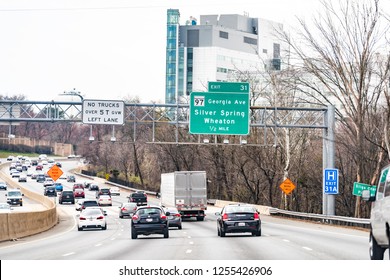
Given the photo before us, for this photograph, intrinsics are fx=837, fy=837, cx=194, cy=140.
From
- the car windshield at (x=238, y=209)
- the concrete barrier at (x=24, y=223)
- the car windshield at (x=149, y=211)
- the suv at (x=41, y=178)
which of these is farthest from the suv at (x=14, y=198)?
the car windshield at (x=238, y=209)

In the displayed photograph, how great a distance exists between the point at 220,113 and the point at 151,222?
17.4m

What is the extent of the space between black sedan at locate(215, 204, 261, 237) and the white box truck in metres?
27.0

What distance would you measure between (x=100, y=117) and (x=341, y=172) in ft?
90.2

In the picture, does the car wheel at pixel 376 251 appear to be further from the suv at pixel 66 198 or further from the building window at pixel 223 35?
the building window at pixel 223 35

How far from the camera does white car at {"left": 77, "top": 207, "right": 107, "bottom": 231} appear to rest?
48.2 meters

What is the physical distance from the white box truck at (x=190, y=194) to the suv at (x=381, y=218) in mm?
44358

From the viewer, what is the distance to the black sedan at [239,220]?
34.6 meters

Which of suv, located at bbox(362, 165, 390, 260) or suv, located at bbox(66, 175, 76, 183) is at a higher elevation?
suv, located at bbox(362, 165, 390, 260)

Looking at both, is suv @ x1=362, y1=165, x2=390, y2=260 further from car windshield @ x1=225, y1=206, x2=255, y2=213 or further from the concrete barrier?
the concrete barrier

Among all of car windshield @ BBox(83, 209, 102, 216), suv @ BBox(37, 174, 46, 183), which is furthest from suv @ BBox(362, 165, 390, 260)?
suv @ BBox(37, 174, 46, 183)

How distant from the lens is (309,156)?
3231 inches

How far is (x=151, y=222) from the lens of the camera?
1414 inches

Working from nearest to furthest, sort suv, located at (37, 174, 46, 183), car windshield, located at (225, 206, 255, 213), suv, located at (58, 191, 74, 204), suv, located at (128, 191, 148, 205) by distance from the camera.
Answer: car windshield, located at (225, 206, 255, 213)
suv, located at (128, 191, 148, 205)
suv, located at (58, 191, 74, 204)
suv, located at (37, 174, 46, 183)
